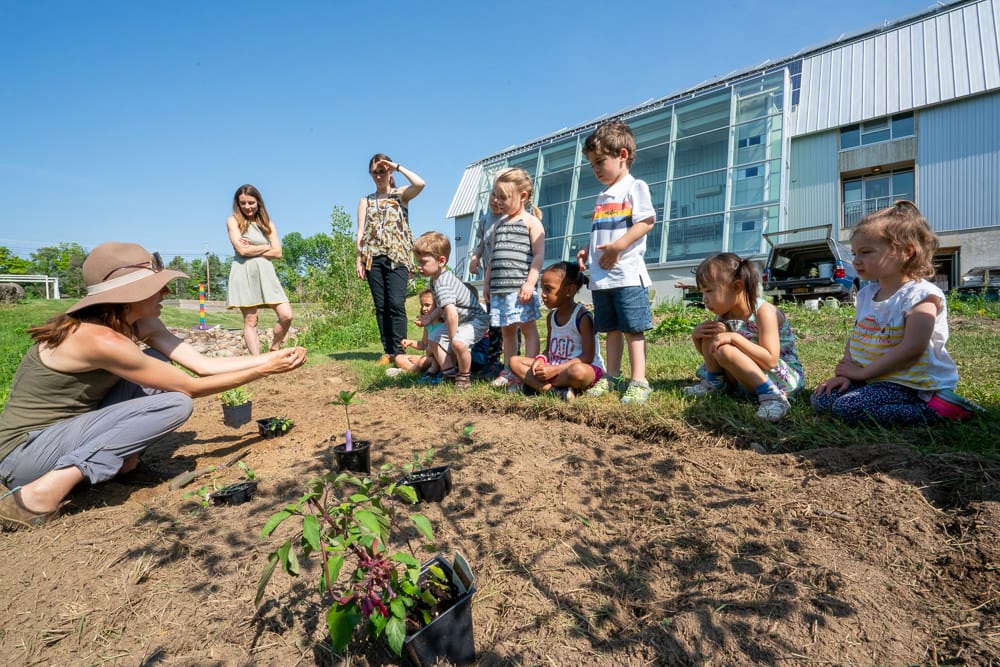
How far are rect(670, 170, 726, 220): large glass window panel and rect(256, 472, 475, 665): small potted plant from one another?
54.1ft

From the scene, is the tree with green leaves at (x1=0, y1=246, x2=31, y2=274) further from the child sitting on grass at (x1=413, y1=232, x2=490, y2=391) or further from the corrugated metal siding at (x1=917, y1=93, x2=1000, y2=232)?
the corrugated metal siding at (x1=917, y1=93, x2=1000, y2=232)

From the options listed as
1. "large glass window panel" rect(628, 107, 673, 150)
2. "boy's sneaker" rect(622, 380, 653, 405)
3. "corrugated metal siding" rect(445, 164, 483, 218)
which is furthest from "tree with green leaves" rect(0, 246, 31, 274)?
"boy's sneaker" rect(622, 380, 653, 405)

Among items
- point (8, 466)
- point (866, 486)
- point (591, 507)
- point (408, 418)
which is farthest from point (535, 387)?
point (8, 466)

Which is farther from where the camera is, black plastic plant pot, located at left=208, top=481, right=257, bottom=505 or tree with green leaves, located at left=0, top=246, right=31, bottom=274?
tree with green leaves, located at left=0, top=246, right=31, bottom=274

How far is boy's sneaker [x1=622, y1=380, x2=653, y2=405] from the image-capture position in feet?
10.7

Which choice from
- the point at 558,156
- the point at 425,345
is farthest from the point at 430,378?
the point at 558,156

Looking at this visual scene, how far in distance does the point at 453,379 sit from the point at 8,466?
3001 mm

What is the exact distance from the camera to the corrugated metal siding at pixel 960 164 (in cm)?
1569

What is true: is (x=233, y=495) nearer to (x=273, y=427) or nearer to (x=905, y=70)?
(x=273, y=427)

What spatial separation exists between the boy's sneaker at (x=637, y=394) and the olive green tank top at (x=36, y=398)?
301 cm

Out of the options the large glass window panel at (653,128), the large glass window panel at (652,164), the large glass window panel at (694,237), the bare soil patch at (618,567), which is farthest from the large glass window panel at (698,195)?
the bare soil patch at (618,567)

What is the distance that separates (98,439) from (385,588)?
207 cm

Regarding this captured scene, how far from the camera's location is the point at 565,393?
143 inches

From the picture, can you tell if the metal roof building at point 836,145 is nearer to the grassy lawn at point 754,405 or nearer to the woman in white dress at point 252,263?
the grassy lawn at point 754,405
